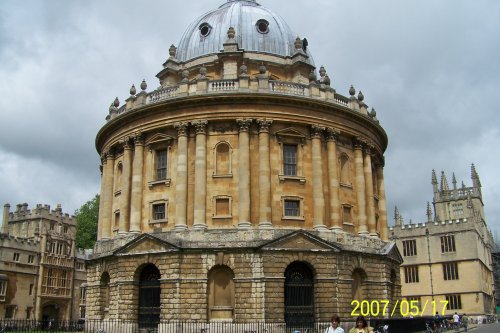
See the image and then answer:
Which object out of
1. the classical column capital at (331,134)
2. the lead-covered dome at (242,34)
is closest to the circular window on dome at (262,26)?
the lead-covered dome at (242,34)

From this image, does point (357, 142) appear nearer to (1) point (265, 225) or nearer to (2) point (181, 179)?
(1) point (265, 225)

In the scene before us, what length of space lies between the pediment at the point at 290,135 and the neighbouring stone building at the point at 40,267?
123 feet

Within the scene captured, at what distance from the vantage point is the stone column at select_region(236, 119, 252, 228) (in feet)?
104

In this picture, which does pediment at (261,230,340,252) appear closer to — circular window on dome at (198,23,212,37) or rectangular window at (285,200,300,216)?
rectangular window at (285,200,300,216)

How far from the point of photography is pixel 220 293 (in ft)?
102

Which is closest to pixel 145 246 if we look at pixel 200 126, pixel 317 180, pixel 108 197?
pixel 108 197

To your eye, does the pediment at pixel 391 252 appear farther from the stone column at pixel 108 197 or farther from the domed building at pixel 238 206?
the stone column at pixel 108 197

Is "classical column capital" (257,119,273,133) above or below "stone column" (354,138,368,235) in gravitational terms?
above

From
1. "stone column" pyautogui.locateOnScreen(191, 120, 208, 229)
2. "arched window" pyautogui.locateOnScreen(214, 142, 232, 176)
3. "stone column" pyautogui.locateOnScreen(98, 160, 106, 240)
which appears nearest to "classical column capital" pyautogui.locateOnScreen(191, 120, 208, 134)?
"stone column" pyautogui.locateOnScreen(191, 120, 208, 229)

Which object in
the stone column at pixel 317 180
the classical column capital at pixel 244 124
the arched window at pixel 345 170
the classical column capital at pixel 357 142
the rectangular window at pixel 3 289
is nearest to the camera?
the stone column at pixel 317 180

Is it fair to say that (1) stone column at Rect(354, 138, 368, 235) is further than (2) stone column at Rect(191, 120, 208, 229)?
Yes

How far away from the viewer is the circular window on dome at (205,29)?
141 feet

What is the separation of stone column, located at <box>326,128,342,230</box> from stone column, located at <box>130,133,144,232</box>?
12122 mm

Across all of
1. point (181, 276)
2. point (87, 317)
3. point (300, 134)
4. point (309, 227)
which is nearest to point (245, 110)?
point (300, 134)
